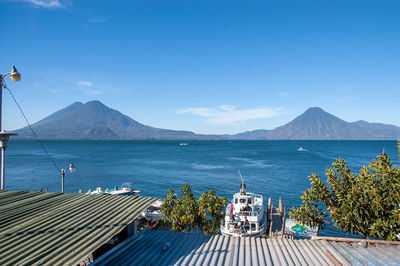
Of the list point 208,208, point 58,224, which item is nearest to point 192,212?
point 208,208

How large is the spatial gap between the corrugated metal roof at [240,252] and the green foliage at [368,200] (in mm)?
1378

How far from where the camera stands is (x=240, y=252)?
Answer: 8.50 meters

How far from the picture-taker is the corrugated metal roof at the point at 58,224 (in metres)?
6.10

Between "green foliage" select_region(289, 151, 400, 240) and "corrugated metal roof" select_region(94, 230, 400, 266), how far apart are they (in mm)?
1378

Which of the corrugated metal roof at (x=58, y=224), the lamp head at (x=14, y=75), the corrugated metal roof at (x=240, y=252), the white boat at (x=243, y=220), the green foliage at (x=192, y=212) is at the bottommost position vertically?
the white boat at (x=243, y=220)

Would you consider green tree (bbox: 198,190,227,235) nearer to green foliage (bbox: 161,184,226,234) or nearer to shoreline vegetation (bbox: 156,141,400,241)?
green foliage (bbox: 161,184,226,234)

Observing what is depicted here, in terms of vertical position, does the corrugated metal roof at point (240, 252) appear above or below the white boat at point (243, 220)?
above

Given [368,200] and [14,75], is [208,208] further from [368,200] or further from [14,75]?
[14,75]

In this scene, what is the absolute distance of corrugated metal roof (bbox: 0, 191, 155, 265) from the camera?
6102 mm

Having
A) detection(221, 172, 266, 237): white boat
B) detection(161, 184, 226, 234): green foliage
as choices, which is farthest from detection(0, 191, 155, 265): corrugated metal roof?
detection(221, 172, 266, 237): white boat

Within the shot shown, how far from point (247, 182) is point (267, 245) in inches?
1631

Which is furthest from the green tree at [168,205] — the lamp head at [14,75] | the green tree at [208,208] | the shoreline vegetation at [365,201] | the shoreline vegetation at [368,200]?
the lamp head at [14,75]

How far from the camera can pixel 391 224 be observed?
9.38m

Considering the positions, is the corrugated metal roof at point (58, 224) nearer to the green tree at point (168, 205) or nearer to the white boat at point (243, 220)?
the green tree at point (168, 205)
